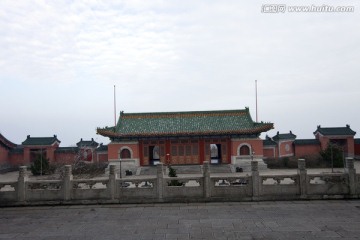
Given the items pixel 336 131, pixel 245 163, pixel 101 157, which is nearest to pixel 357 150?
pixel 336 131

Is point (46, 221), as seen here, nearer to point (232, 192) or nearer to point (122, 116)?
point (232, 192)

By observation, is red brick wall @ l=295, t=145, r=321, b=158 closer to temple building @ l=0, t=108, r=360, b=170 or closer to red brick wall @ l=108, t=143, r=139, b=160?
temple building @ l=0, t=108, r=360, b=170

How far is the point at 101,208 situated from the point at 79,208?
2.65ft

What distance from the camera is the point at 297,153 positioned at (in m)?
32.3

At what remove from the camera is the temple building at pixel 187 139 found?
29.0 m

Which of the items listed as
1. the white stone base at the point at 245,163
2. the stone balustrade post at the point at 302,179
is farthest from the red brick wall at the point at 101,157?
the stone balustrade post at the point at 302,179

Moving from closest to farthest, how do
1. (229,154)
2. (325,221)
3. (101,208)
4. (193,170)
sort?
(325,221) → (101,208) → (193,170) → (229,154)

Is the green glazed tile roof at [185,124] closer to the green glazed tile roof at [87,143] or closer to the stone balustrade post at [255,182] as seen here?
the green glazed tile roof at [87,143]

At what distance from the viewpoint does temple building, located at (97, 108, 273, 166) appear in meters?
29.0

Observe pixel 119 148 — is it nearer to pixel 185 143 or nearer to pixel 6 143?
pixel 185 143

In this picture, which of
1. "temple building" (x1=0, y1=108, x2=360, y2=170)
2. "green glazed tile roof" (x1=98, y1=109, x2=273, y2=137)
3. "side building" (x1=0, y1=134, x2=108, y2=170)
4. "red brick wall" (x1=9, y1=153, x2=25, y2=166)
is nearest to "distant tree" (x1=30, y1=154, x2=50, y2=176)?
"temple building" (x1=0, y1=108, x2=360, y2=170)

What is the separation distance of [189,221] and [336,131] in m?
28.1

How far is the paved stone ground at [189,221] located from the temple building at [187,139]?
58.2 feet

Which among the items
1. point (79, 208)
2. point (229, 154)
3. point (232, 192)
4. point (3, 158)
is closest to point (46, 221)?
point (79, 208)
